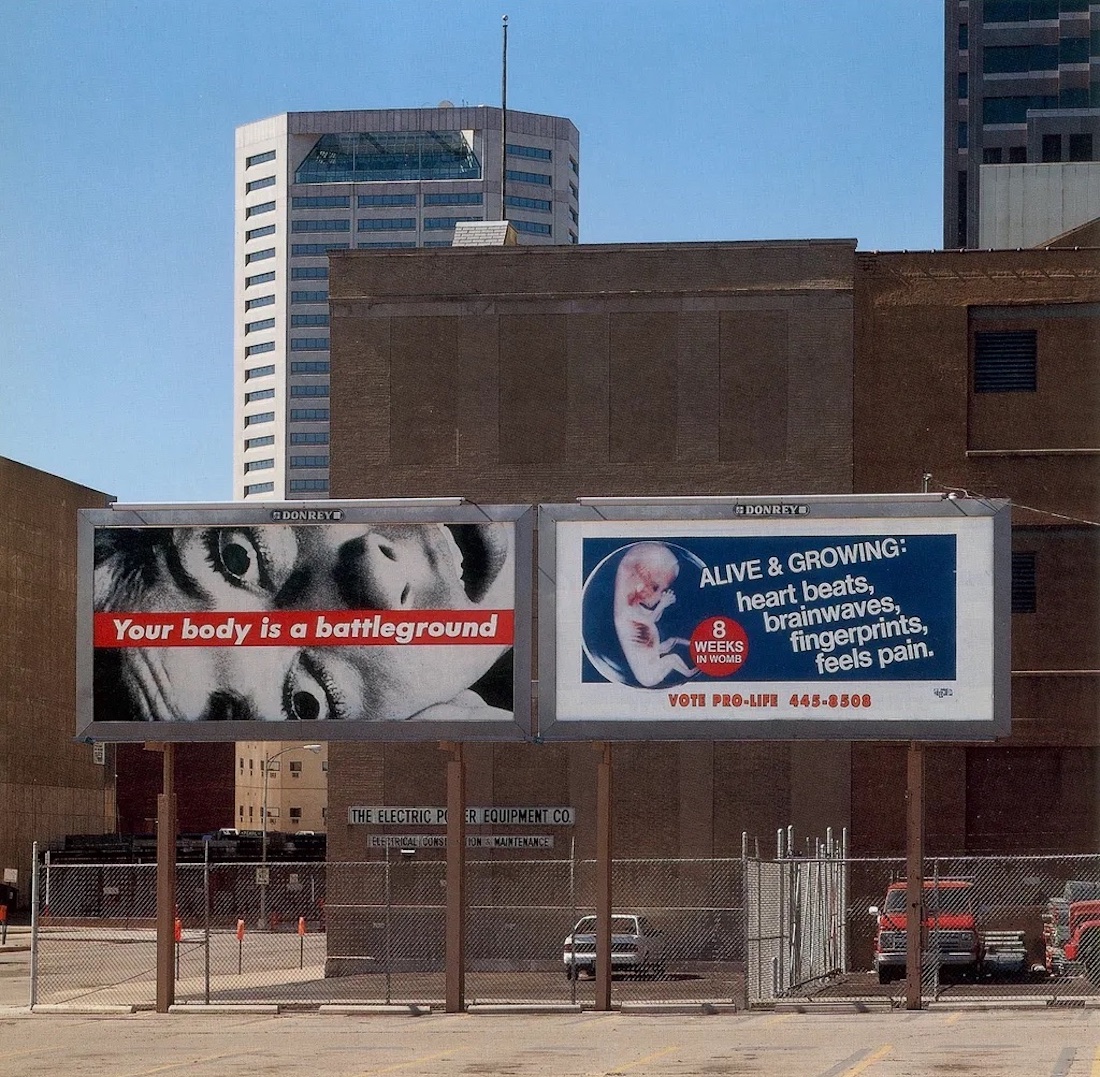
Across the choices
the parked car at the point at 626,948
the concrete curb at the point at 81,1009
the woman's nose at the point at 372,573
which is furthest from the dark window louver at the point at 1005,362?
the concrete curb at the point at 81,1009

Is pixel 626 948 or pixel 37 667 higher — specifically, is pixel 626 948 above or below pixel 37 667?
below

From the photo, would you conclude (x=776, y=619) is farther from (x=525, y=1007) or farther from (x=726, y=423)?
(x=726, y=423)

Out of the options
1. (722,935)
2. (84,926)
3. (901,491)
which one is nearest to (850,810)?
(722,935)

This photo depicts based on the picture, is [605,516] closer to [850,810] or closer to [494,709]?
[494,709]

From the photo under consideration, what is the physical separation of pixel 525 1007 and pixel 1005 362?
25130 millimetres

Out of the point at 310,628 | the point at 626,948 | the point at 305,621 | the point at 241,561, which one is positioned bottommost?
the point at 626,948

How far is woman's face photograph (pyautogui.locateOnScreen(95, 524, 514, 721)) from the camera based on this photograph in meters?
28.8

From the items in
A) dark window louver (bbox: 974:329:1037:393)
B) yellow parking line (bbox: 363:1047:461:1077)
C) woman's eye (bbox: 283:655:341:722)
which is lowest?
yellow parking line (bbox: 363:1047:461:1077)

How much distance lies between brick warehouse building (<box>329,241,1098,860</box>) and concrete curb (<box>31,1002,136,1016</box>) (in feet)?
54.4

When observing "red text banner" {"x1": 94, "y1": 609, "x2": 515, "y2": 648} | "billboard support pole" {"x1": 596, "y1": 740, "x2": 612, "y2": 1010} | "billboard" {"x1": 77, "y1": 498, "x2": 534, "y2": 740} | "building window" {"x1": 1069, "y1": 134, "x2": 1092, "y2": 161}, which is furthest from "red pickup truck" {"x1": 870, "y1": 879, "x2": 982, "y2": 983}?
"building window" {"x1": 1069, "y1": 134, "x2": 1092, "y2": 161}

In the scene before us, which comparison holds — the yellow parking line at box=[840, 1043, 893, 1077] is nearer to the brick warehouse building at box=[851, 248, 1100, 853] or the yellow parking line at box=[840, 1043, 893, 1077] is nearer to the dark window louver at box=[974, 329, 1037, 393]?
the brick warehouse building at box=[851, 248, 1100, 853]

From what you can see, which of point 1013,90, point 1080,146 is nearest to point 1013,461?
point 1080,146

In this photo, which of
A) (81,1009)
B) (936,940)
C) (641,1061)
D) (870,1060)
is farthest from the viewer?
(936,940)

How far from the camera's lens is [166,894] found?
2920cm
